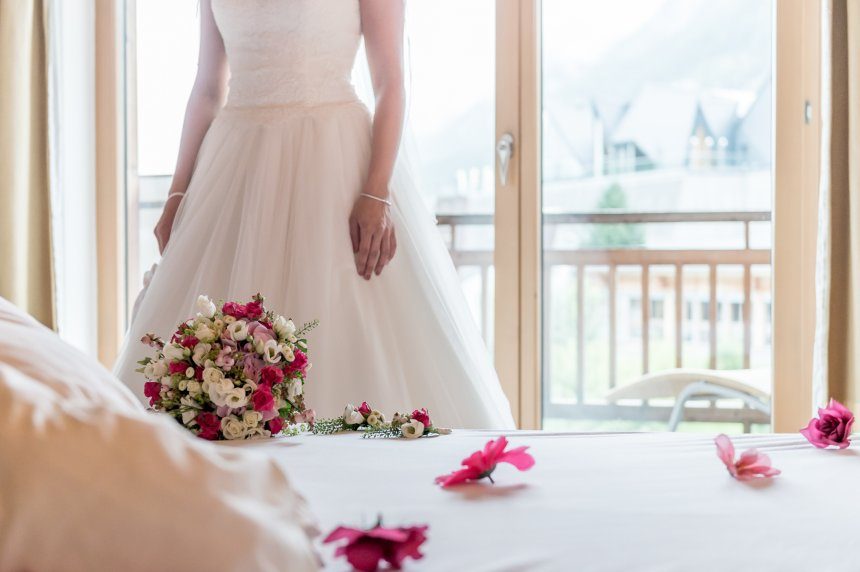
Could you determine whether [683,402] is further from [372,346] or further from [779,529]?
[779,529]

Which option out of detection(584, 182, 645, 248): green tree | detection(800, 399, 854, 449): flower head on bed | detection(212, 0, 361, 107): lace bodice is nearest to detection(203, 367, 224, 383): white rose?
detection(800, 399, 854, 449): flower head on bed

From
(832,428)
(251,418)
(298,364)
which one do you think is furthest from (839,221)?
(251,418)

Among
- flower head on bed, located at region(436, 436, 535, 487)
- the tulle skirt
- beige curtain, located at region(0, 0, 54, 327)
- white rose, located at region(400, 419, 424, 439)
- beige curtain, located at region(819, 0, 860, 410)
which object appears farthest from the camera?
beige curtain, located at region(0, 0, 54, 327)

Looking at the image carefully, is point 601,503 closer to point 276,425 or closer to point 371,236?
point 276,425

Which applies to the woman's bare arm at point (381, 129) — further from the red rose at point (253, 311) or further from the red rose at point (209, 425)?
the red rose at point (209, 425)

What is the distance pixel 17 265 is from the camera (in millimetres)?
2820

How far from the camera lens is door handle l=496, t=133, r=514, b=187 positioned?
2.86 meters

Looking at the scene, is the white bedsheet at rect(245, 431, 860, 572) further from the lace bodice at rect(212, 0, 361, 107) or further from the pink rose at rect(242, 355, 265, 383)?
the lace bodice at rect(212, 0, 361, 107)

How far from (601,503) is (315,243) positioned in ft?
3.46

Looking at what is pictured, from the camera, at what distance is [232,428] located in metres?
1.31

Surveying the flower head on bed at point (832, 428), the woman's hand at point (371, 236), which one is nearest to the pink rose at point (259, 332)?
the woman's hand at point (371, 236)

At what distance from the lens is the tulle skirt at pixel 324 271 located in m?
1.81

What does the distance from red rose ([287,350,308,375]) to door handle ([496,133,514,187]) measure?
1.59 metres

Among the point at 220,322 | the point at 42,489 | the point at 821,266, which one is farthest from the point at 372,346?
the point at 821,266
